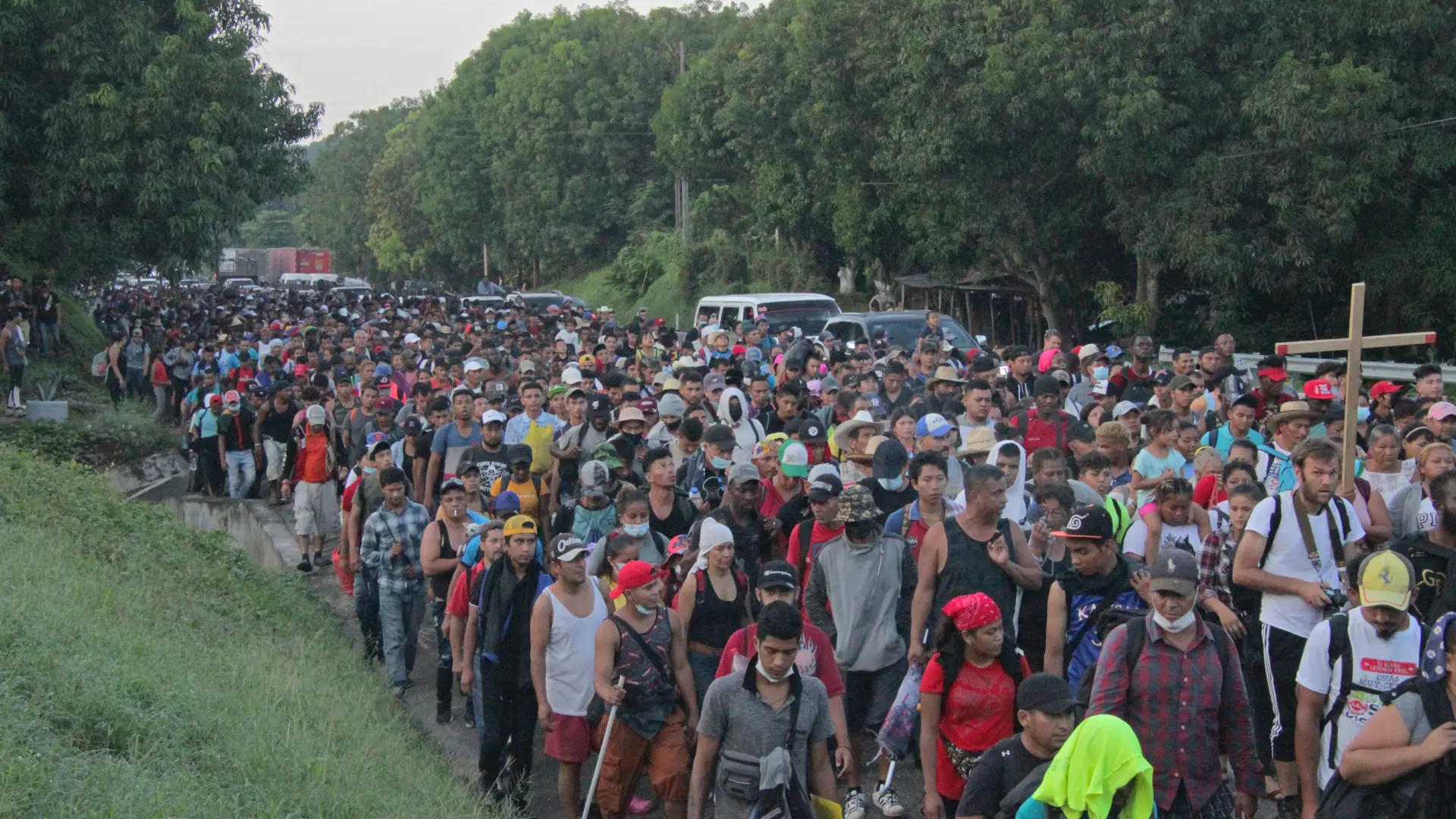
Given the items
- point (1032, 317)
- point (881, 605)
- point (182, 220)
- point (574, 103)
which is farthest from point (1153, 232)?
point (574, 103)

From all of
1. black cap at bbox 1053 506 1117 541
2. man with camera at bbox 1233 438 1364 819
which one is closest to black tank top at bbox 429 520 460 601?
black cap at bbox 1053 506 1117 541

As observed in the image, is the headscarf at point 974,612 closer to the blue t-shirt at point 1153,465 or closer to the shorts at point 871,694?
the shorts at point 871,694

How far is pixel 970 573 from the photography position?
6.94 metres

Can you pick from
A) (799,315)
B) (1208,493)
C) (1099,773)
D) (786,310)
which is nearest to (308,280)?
(786,310)

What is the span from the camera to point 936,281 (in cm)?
3628

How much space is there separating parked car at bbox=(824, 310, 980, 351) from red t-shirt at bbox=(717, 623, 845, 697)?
15.3 meters

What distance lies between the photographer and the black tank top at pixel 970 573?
6945 mm

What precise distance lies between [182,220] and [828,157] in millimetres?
15699

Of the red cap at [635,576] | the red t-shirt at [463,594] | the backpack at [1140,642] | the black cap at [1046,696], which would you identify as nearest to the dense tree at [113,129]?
the red t-shirt at [463,594]

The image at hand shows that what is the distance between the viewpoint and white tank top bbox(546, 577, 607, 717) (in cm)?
738

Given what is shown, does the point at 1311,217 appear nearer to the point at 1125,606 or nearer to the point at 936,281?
the point at 936,281

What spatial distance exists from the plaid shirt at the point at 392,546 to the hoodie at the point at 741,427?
222 cm

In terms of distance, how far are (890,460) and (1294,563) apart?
91.0 inches

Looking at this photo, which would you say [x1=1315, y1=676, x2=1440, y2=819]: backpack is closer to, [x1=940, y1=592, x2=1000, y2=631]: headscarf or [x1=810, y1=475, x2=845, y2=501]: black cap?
[x1=940, y1=592, x2=1000, y2=631]: headscarf
